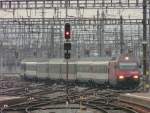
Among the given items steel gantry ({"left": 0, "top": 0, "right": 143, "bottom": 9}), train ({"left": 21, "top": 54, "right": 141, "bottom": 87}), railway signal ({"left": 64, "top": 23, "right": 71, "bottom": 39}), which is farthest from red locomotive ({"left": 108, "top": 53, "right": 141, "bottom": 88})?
railway signal ({"left": 64, "top": 23, "right": 71, "bottom": 39})

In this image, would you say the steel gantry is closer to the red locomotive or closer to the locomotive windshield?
the red locomotive

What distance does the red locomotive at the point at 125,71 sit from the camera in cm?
4000

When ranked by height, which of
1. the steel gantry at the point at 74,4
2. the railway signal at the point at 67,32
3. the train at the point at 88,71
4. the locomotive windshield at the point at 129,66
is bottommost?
the train at the point at 88,71

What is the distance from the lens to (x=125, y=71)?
4041 cm

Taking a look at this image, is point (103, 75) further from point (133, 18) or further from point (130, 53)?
point (133, 18)

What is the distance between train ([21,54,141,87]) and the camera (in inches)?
1585

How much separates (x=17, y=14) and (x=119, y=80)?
19.2 meters

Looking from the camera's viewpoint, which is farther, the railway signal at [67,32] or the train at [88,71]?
the train at [88,71]

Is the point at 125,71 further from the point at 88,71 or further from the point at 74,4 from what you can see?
the point at 74,4

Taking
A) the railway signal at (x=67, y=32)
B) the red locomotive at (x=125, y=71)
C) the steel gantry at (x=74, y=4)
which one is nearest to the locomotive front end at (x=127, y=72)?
the red locomotive at (x=125, y=71)

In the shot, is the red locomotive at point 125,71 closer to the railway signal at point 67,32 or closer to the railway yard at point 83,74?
the railway yard at point 83,74

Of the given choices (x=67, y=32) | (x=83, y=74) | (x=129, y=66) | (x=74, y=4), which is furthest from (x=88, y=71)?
(x=67, y=32)

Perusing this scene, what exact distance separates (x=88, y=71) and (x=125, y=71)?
25.8 ft

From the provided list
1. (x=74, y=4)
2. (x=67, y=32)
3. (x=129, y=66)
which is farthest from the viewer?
(x=74, y=4)
